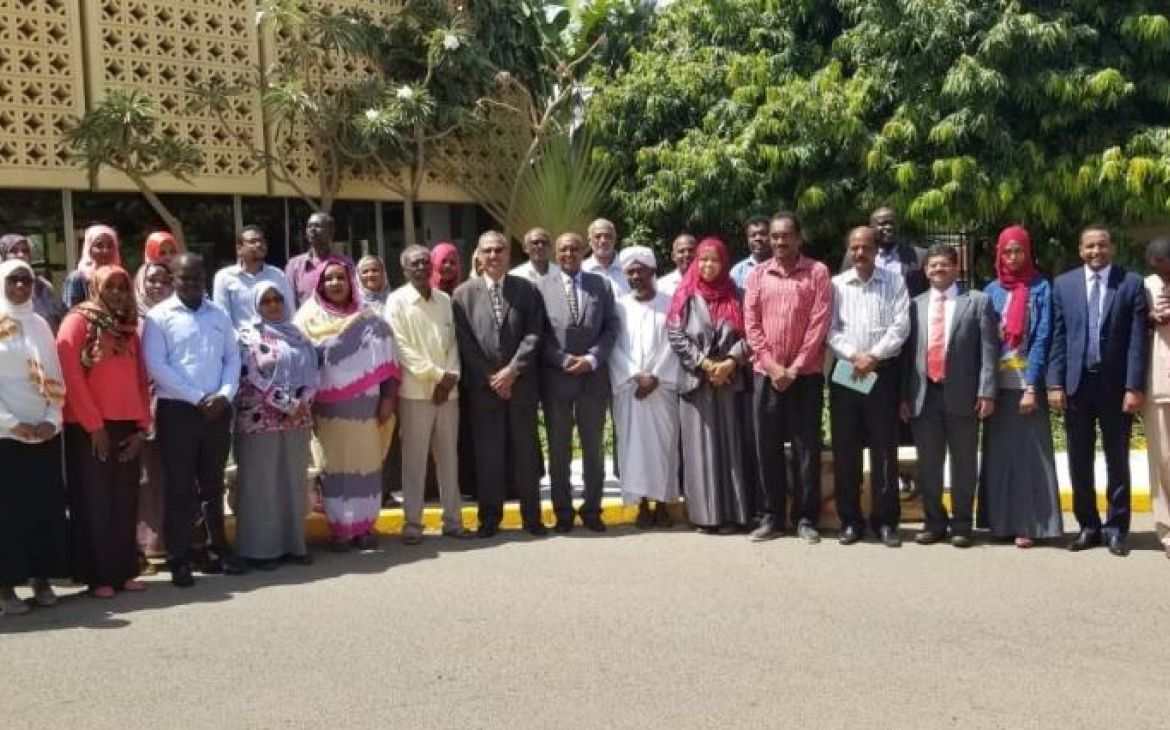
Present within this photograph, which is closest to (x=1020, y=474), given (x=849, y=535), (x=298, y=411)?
(x=849, y=535)

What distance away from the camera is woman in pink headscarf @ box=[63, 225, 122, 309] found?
7008 mm

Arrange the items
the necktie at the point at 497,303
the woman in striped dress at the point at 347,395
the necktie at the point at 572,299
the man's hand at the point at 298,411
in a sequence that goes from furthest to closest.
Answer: the necktie at the point at 572,299, the necktie at the point at 497,303, the woman in striped dress at the point at 347,395, the man's hand at the point at 298,411

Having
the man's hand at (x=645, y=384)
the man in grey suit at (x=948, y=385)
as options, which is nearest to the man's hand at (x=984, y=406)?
the man in grey suit at (x=948, y=385)

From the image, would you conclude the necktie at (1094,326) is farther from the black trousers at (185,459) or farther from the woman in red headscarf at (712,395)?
the black trousers at (185,459)

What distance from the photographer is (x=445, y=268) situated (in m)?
8.23

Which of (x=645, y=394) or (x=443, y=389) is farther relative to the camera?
(x=645, y=394)

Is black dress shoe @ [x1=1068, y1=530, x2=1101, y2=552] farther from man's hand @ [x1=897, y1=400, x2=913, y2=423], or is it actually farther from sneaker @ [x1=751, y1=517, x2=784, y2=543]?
sneaker @ [x1=751, y1=517, x2=784, y2=543]

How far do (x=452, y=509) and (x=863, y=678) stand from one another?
12.3 ft

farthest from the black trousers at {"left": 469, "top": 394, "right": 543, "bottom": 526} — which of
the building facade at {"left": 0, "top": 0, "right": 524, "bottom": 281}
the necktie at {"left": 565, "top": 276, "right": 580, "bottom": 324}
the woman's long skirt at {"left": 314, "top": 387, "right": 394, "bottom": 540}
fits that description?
the building facade at {"left": 0, "top": 0, "right": 524, "bottom": 281}

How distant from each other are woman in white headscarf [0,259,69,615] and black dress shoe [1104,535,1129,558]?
571cm

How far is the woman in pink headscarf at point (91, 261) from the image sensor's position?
276 inches

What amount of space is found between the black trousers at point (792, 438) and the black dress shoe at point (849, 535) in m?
0.22

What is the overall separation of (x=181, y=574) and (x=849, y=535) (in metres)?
3.87

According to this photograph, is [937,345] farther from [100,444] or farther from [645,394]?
[100,444]
